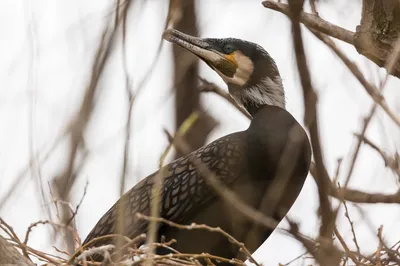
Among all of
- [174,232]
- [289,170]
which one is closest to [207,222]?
[174,232]

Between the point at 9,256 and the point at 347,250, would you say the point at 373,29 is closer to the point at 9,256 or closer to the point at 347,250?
the point at 347,250

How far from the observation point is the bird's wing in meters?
4.65

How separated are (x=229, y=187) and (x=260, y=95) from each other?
35.6 inches

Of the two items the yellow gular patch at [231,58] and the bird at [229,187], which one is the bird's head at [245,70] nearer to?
the yellow gular patch at [231,58]

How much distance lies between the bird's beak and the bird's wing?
0.56m

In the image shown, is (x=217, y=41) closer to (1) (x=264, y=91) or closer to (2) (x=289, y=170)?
(1) (x=264, y=91)

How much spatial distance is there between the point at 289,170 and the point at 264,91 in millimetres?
850

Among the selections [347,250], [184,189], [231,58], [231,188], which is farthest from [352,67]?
[231,58]

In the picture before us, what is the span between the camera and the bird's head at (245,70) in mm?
5191

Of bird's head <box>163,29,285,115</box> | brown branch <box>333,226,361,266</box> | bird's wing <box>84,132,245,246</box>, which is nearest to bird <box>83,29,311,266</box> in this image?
bird's wing <box>84,132,245,246</box>

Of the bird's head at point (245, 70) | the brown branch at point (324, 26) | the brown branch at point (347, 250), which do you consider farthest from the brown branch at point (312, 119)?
the bird's head at point (245, 70)

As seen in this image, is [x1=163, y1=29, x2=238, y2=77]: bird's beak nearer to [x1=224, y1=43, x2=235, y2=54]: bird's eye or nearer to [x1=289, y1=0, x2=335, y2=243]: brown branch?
[x1=224, y1=43, x2=235, y2=54]: bird's eye

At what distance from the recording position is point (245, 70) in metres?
5.33

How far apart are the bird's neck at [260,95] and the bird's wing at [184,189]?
1.52 ft
